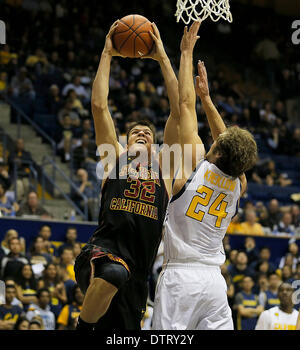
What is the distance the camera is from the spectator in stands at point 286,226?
562 inches

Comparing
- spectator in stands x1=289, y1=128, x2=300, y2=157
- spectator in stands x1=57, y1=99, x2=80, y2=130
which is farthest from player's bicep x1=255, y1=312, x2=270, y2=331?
spectator in stands x1=289, y1=128, x2=300, y2=157

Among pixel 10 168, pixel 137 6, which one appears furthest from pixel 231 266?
pixel 137 6

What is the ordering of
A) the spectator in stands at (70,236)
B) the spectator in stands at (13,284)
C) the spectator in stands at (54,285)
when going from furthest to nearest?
the spectator in stands at (70,236) → the spectator in stands at (54,285) → the spectator in stands at (13,284)

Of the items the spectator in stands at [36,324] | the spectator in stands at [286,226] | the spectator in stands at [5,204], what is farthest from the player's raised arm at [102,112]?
the spectator in stands at [286,226]

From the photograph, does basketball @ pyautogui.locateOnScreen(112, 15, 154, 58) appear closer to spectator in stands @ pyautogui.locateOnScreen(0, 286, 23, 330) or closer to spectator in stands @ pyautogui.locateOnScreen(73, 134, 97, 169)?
spectator in stands @ pyautogui.locateOnScreen(0, 286, 23, 330)

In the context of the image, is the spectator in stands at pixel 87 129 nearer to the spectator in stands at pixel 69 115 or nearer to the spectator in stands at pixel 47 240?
the spectator in stands at pixel 69 115

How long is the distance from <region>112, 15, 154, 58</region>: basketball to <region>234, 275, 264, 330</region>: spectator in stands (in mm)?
6357

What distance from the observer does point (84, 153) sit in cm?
1379

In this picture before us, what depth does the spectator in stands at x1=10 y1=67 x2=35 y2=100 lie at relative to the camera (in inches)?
591

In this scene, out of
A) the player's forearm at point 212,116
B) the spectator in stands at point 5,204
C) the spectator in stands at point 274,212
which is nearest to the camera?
the player's forearm at point 212,116

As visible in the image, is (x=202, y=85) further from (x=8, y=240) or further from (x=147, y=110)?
(x=147, y=110)

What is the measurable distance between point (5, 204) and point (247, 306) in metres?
4.51

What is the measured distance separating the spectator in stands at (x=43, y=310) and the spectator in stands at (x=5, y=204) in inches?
74.8

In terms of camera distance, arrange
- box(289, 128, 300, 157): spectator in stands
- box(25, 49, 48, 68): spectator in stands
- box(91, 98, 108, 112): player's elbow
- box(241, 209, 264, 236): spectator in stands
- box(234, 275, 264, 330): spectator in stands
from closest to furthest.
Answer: box(91, 98, 108, 112): player's elbow < box(234, 275, 264, 330): spectator in stands < box(241, 209, 264, 236): spectator in stands < box(25, 49, 48, 68): spectator in stands < box(289, 128, 300, 157): spectator in stands
